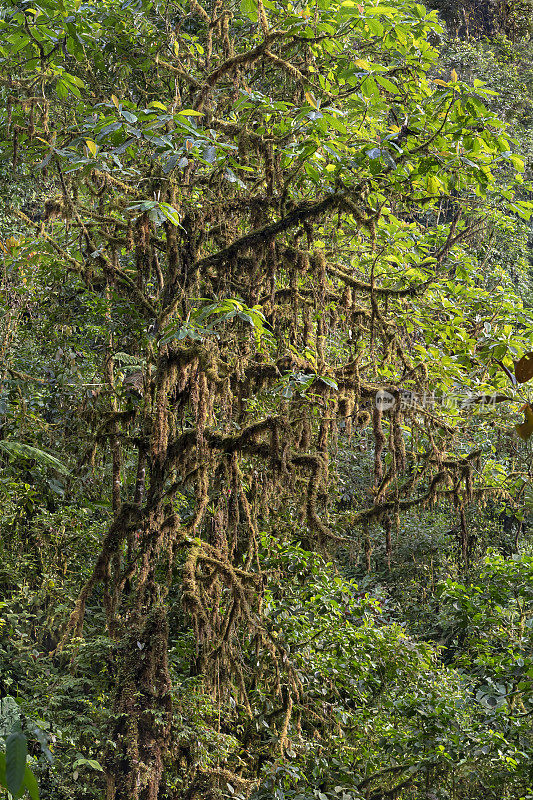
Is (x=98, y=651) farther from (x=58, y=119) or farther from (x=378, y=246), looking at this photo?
(x=58, y=119)

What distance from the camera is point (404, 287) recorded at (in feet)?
12.1

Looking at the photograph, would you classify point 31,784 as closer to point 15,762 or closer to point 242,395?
point 15,762

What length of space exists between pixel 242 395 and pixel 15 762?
116 inches

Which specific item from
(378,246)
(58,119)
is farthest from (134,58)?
(378,246)

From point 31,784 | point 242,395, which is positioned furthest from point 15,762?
point 242,395

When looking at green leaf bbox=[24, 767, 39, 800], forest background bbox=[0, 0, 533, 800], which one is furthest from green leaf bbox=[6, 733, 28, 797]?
forest background bbox=[0, 0, 533, 800]

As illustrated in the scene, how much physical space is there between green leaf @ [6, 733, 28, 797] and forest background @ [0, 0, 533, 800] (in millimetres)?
2112

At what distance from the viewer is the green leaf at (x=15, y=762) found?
72 cm

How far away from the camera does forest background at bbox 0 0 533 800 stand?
3.22 m

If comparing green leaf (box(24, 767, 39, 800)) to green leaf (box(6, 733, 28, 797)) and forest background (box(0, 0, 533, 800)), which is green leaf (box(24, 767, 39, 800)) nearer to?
green leaf (box(6, 733, 28, 797))

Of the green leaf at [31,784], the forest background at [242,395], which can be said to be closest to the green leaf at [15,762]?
the green leaf at [31,784]

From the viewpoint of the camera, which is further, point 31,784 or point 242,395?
point 242,395

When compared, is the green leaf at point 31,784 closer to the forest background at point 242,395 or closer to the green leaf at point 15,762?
the green leaf at point 15,762

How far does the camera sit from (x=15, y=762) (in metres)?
0.74
